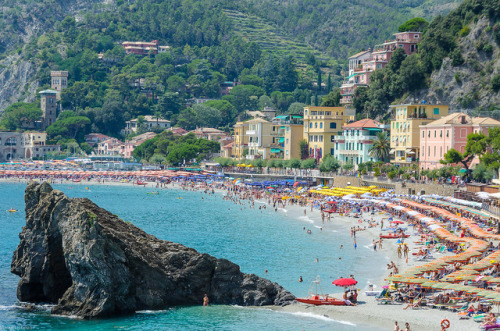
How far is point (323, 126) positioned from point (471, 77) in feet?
64.3

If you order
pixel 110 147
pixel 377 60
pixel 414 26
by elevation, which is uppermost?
pixel 414 26

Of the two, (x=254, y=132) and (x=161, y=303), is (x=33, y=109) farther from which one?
(x=161, y=303)

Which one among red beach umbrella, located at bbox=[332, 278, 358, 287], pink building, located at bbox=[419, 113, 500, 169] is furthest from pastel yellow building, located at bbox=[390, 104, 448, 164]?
red beach umbrella, located at bbox=[332, 278, 358, 287]

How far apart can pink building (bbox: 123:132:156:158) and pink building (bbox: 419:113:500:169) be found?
84652 millimetres

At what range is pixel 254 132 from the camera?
117438 millimetres

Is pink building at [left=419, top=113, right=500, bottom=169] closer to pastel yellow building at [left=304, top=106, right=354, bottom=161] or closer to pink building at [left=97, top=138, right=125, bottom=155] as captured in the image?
pastel yellow building at [left=304, top=106, right=354, bottom=161]

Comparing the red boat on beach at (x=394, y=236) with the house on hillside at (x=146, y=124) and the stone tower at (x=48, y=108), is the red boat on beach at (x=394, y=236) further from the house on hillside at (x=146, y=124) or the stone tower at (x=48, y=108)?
the stone tower at (x=48, y=108)

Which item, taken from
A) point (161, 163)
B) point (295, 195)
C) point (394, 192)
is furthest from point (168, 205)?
point (161, 163)

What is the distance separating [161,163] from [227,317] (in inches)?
4117

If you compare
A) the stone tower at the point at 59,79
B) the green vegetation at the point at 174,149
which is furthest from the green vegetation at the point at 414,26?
the stone tower at the point at 59,79

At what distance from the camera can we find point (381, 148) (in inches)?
3376

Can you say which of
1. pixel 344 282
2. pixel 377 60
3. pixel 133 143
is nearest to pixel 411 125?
pixel 377 60

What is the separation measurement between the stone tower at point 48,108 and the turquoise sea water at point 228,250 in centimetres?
8061

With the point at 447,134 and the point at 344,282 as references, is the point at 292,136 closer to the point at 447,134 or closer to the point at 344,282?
the point at 447,134
